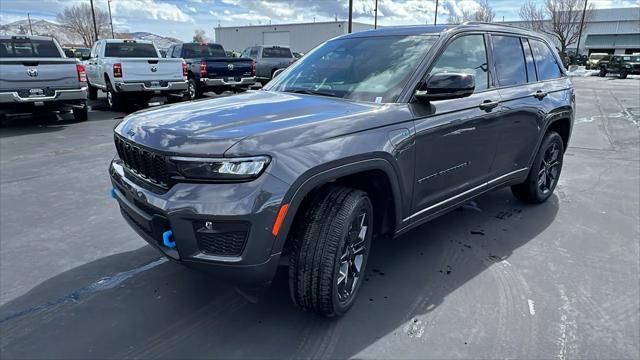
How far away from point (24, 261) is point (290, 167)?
8.45 feet

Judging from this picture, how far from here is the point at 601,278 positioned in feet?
10.8

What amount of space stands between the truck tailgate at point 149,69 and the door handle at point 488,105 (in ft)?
31.0

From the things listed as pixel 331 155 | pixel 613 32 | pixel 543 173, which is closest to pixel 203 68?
pixel 543 173

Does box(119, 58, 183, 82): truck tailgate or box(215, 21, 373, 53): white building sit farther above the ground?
box(215, 21, 373, 53): white building

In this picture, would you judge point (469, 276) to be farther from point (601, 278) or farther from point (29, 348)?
point (29, 348)

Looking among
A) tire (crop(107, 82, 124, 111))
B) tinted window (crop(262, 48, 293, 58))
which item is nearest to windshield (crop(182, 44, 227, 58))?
tinted window (crop(262, 48, 293, 58))

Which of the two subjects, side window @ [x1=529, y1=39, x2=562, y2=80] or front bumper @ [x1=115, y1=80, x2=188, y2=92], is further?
front bumper @ [x1=115, y1=80, x2=188, y2=92]

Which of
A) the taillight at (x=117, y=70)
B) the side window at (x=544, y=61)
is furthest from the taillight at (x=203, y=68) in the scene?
the side window at (x=544, y=61)

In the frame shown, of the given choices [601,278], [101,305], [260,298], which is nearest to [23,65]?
[101,305]

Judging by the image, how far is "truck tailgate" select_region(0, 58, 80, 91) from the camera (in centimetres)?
846

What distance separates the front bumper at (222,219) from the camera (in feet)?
7.00

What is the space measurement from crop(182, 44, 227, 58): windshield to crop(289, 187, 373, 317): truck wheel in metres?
13.9

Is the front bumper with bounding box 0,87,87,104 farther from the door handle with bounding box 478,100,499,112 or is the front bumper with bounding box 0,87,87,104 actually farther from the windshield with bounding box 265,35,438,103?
the door handle with bounding box 478,100,499,112

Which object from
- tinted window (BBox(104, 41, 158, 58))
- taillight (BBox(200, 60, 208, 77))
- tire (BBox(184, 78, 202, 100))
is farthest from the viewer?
tire (BBox(184, 78, 202, 100))
